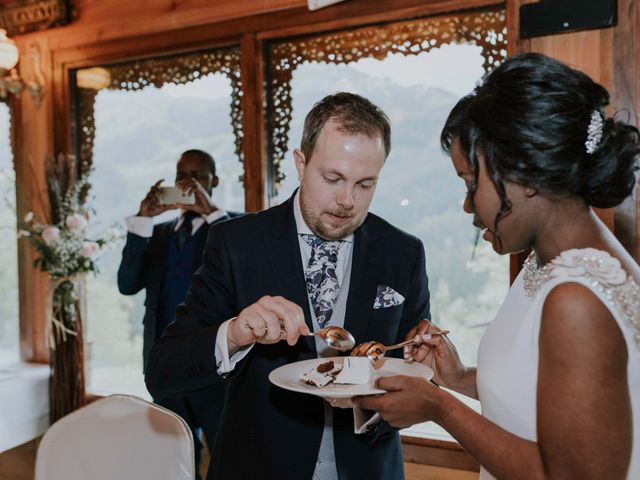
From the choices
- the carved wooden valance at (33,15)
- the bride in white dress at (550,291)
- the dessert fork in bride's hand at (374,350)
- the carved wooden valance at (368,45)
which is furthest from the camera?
the carved wooden valance at (33,15)

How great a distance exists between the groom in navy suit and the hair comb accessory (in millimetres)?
688

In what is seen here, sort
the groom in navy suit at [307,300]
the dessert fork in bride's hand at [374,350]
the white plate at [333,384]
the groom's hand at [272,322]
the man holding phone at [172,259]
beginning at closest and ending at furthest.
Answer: the white plate at [333,384]
the groom's hand at [272,322]
the dessert fork in bride's hand at [374,350]
the groom in navy suit at [307,300]
the man holding phone at [172,259]

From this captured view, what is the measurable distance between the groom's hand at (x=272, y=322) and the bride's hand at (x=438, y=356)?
0.36 meters

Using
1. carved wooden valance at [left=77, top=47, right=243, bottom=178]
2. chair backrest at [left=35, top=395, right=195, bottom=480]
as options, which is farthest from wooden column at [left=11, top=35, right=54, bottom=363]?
chair backrest at [left=35, top=395, right=195, bottom=480]

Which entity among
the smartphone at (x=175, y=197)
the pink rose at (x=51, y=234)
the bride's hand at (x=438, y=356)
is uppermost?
the smartphone at (x=175, y=197)

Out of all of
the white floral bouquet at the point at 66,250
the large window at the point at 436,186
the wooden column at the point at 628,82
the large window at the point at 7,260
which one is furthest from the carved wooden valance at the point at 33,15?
the wooden column at the point at 628,82

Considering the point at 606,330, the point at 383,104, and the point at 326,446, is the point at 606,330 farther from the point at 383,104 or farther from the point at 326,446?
the point at 383,104

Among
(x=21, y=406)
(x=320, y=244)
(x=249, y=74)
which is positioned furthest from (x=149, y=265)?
(x=320, y=244)

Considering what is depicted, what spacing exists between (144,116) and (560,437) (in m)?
3.37

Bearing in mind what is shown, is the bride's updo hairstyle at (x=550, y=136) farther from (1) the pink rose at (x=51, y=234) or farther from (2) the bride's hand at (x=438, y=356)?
(1) the pink rose at (x=51, y=234)

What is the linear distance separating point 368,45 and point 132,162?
169 cm

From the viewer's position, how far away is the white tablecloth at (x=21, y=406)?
3.54m

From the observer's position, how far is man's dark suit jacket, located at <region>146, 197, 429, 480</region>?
5.20ft

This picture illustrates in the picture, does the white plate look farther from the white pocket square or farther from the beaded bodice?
the beaded bodice
